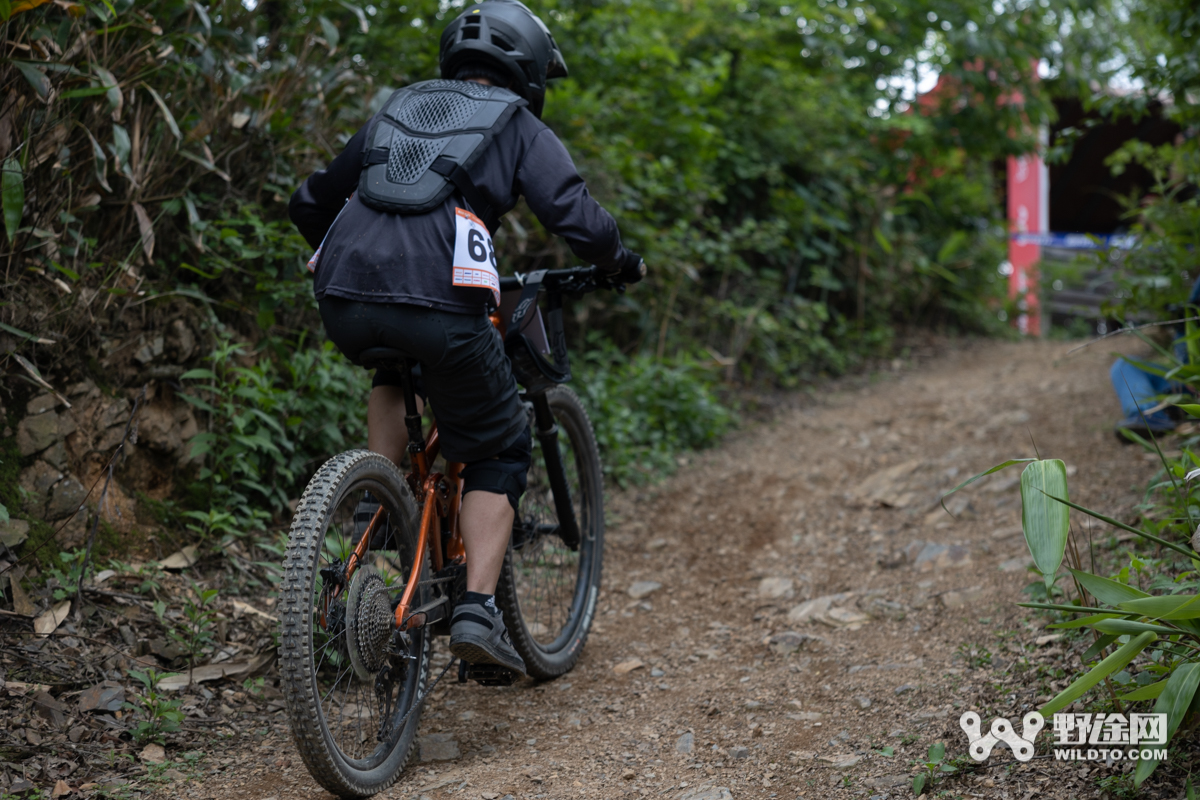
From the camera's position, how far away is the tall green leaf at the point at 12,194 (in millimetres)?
2613

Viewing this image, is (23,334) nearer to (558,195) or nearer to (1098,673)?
(558,195)

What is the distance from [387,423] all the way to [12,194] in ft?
4.34

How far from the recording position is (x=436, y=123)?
2.31 meters

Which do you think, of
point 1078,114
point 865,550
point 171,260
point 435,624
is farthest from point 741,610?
point 1078,114

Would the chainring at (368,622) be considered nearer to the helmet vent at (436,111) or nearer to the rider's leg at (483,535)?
the rider's leg at (483,535)

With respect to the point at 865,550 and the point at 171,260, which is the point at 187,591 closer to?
the point at 171,260

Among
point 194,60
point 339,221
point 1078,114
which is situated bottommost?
point 339,221

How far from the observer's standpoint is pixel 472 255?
86.8 inches

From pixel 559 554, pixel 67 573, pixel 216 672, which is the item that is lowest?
pixel 216 672

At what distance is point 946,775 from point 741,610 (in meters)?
1.56

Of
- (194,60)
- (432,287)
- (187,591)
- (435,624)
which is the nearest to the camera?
(432,287)

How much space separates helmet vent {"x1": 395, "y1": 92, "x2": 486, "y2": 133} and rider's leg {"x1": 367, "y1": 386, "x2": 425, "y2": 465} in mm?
713

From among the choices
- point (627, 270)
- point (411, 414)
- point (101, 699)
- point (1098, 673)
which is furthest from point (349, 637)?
point (1098, 673)

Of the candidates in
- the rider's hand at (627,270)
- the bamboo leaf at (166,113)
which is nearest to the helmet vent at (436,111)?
the rider's hand at (627,270)
